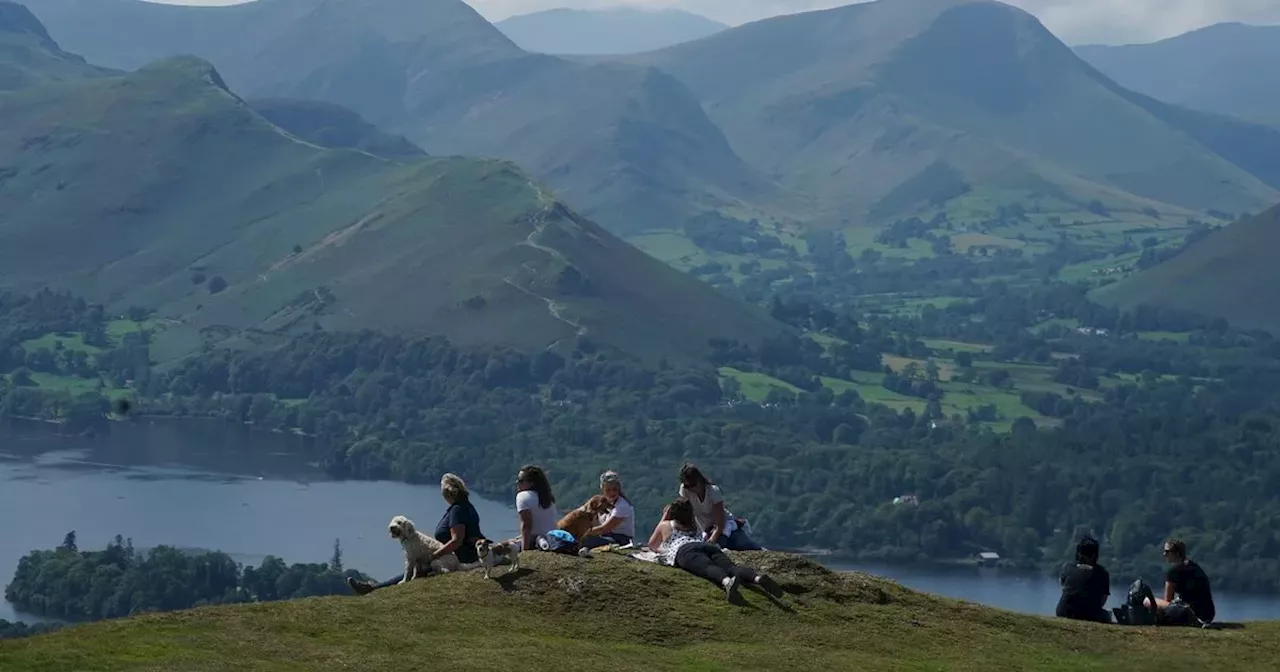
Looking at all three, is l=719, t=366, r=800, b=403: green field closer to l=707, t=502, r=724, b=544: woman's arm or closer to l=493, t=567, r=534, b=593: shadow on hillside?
l=707, t=502, r=724, b=544: woman's arm

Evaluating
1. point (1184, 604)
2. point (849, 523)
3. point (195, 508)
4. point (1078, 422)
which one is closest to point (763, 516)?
point (849, 523)

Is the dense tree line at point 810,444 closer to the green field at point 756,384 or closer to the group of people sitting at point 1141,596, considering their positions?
the green field at point 756,384

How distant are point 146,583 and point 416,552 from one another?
6490cm

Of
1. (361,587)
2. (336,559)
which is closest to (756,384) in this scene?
(336,559)

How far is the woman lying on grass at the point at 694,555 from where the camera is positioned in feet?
90.1

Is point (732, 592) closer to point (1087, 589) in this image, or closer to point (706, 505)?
point (706, 505)

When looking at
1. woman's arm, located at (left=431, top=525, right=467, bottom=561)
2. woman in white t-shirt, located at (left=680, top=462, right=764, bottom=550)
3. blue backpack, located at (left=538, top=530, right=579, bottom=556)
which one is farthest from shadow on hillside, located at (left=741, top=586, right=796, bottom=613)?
woman's arm, located at (left=431, top=525, right=467, bottom=561)

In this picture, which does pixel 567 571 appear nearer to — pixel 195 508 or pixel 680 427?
pixel 195 508

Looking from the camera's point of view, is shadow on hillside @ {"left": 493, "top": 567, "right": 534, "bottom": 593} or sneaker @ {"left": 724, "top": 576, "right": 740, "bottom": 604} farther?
sneaker @ {"left": 724, "top": 576, "right": 740, "bottom": 604}

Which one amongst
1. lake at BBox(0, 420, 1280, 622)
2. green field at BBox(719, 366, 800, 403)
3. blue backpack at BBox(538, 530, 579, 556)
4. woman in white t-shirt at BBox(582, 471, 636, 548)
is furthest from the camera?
green field at BBox(719, 366, 800, 403)

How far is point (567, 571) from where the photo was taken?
2733 centimetres

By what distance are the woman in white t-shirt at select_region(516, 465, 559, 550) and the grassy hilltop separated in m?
1.63

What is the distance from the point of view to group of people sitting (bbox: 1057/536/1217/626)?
29.3 metres

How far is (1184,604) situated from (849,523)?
95639 millimetres
